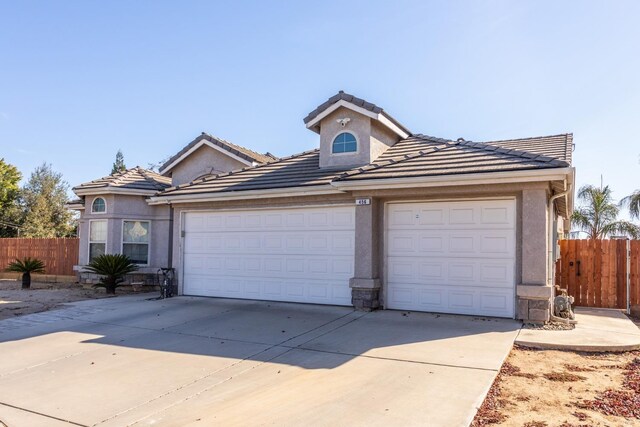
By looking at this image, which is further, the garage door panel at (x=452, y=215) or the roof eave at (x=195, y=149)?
the roof eave at (x=195, y=149)

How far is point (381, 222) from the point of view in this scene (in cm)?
1020

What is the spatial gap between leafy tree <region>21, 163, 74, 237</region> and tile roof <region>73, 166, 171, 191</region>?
953 inches

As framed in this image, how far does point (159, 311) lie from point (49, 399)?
212 inches

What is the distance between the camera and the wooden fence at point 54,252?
20.4 m

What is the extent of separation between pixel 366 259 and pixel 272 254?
286cm

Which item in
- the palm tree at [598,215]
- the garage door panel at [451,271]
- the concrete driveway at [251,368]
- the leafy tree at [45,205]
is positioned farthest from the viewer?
the leafy tree at [45,205]

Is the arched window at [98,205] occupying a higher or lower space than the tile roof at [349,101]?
lower

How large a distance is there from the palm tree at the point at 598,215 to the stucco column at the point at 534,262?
20.3 m

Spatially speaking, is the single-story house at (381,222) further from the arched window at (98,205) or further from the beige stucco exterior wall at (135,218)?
the arched window at (98,205)

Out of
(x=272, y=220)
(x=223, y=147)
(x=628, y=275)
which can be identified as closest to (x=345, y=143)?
(x=272, y=220)

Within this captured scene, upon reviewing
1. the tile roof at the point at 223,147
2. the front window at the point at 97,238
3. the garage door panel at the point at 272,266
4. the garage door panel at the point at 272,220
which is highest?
the tile roof at the point at 223,147

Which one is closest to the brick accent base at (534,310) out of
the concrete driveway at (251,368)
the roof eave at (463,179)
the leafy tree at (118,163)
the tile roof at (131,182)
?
the concrete driveway at (251,368)

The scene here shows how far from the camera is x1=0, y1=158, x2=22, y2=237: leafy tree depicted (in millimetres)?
35125

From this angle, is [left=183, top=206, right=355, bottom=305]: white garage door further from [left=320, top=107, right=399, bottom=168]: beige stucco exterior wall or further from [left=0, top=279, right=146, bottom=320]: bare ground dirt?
[left=0, top=279, right=146, bottom=320]: bare ground dirt
